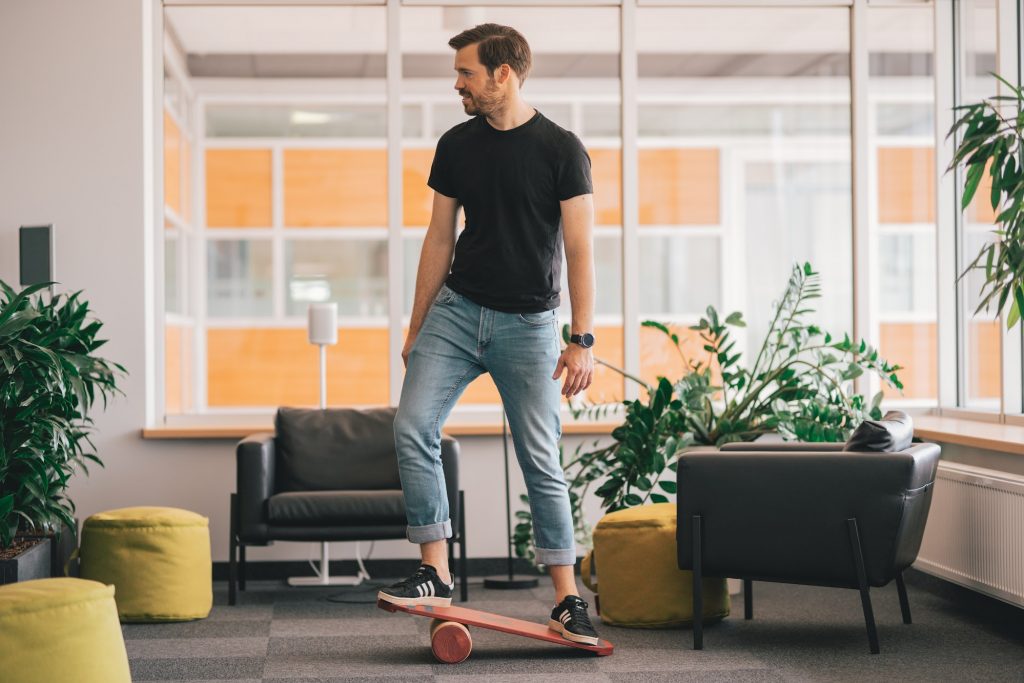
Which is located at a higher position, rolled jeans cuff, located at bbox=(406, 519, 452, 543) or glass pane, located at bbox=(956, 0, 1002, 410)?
glass pane, located at bbox=(956, 0, 1002, 410)

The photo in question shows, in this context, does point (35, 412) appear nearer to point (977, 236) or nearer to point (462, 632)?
point (462, 632)

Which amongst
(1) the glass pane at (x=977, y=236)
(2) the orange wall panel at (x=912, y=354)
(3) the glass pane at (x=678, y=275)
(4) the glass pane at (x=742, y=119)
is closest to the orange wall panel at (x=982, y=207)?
(1) the glass pane at (x=977, y=236)

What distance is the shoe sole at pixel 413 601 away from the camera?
117 inches

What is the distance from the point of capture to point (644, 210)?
212 inches

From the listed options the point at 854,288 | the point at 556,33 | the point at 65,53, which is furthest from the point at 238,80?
the point at 854,288

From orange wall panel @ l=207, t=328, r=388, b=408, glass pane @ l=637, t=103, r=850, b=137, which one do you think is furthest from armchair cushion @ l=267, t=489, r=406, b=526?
glass pane @ l=637, t=103, r=850, b=137

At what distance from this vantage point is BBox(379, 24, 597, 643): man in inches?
122

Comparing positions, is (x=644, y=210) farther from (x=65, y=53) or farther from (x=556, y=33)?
(x=65, y=53)

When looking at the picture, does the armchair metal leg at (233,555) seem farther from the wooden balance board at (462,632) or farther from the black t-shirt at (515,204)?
the black t-shirt at (515,204)

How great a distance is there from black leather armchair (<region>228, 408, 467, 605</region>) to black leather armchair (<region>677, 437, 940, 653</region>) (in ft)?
3.47

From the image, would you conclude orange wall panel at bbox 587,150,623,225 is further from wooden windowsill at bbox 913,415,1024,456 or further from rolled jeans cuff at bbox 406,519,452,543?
rolled jeans cuff at bbox 406,519,452,543

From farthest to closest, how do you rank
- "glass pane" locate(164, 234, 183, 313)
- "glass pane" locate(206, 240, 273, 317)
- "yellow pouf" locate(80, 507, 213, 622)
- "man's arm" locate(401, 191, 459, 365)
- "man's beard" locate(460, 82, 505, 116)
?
"glass pane" locate(206, 240, 273, 317), "glass pane" locate(164, 234, 183, 313), "yellow pouf" locate(80, 507, 213, 622), "man's arm" locate(401, 191, 459, 365), "man's beard" locate(460, 82, 505, 116)

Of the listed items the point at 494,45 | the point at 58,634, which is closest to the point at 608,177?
the point at 494,45

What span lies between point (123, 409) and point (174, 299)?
0.55 m
